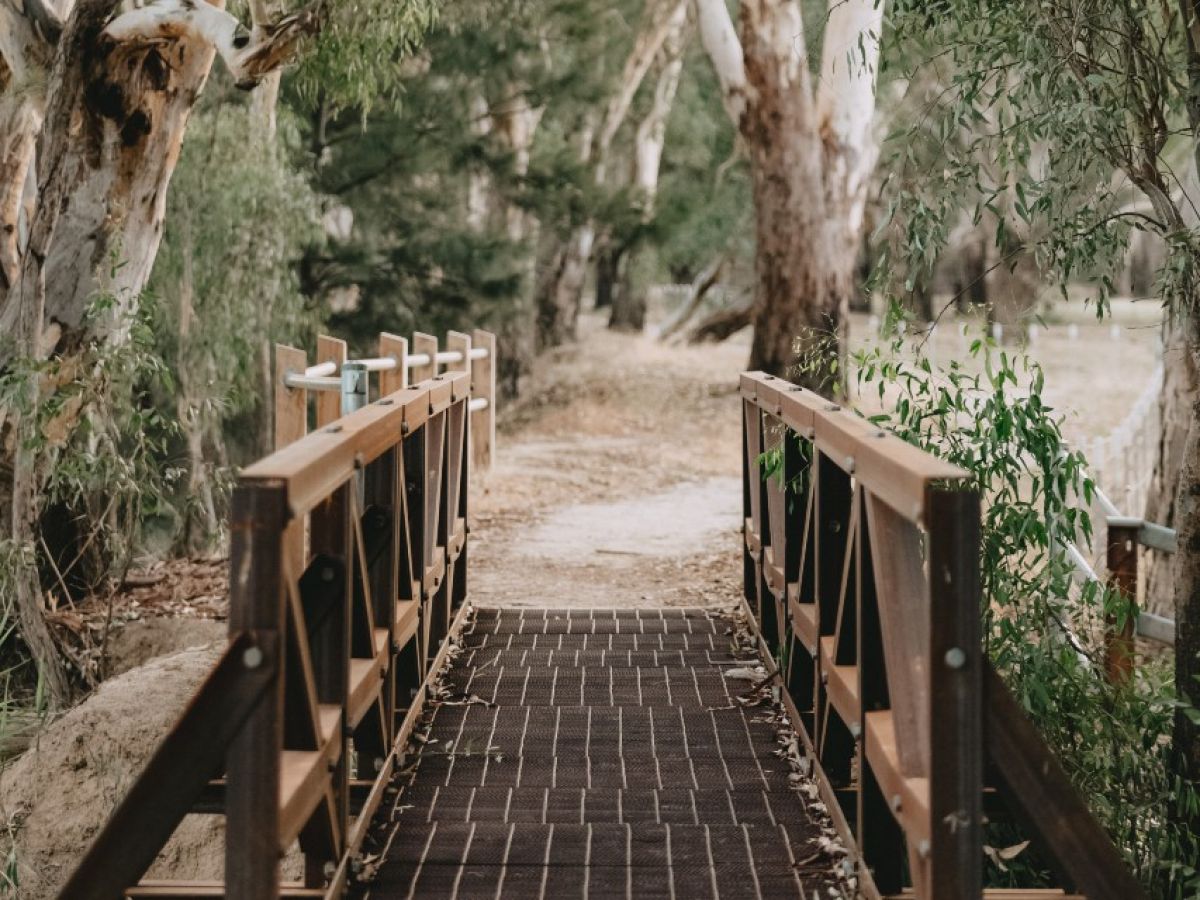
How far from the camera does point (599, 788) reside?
16.3 feet

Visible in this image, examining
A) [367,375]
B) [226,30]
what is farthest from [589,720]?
[226,30]

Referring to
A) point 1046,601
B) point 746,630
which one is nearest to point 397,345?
point 746,630

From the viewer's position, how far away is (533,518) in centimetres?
1227

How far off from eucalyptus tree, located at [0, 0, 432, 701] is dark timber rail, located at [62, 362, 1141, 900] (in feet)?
8.89

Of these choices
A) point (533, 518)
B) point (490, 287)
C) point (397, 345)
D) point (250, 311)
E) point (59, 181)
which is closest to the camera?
point (59, 181)

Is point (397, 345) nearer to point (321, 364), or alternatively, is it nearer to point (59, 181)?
point (321, 364)

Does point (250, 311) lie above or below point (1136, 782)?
above

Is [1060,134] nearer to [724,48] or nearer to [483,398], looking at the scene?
[483,398]

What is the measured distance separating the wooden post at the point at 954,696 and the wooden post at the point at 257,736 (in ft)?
4.28

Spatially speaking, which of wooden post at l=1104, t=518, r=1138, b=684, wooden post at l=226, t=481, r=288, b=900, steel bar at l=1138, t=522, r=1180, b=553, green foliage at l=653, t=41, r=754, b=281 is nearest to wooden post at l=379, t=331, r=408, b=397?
wooden post at l=1104, t=518, r=1138, b=684

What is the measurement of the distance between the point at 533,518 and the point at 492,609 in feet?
14.1

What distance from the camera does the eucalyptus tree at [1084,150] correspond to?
5.45 meters

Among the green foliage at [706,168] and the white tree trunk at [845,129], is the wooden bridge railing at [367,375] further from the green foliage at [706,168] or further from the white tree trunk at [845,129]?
the green foliage at [706,168]

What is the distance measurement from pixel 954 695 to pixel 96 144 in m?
7.13
